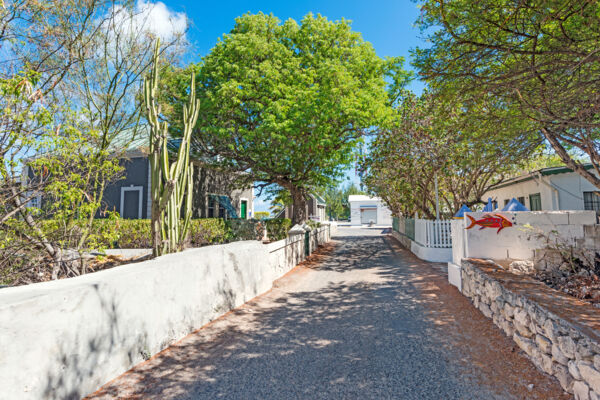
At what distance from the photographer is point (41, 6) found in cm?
525

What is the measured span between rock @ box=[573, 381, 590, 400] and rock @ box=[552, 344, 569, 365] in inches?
8.5

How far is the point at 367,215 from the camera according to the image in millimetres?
51062

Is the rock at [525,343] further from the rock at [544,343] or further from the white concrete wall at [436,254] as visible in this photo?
the white concrete wall at [436,254]

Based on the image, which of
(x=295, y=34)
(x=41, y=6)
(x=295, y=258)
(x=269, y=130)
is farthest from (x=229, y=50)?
(x=295, y=258)

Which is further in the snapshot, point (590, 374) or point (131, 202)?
point (131, 202)

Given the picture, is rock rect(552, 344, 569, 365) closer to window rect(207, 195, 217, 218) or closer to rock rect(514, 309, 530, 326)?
rock rect(514, 309, 530, 326)

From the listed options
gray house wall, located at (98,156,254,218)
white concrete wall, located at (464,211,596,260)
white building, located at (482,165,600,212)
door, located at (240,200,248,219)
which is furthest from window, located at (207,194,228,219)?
white building, located at (482,165,600,212)

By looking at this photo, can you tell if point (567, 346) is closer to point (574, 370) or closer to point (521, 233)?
point (574, 370)

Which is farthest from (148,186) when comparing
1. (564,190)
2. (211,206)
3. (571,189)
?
(571,189)

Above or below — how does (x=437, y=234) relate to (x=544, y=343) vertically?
above

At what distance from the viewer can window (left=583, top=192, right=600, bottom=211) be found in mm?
12484

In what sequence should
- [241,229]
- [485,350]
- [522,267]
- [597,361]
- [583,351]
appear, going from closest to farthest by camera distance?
[597,361] < [583,351] < [485,350] < [522,267] < [241,229]

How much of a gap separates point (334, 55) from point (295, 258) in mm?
8460

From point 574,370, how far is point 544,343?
0.55 meters
